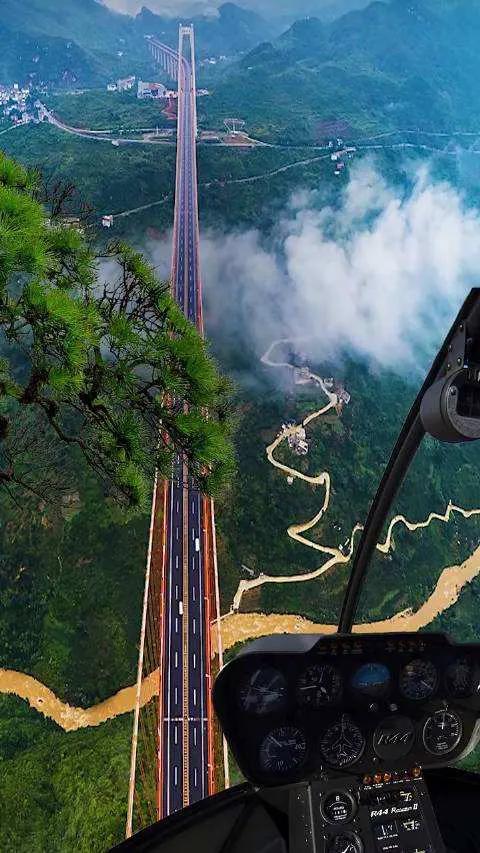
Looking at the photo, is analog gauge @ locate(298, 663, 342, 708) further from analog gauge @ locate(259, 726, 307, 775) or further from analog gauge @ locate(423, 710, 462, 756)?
analog gauge @ locate(423, 710, 462, 756)

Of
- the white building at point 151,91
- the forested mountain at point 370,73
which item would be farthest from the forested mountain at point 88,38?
the forested mountain at point 370,73

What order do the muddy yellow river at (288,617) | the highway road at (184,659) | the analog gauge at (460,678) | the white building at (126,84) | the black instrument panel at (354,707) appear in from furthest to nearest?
the white building at (126,84), the muddy yellow river at (288,617), the highway road at (184,659), the analog gauge at (460,678), the black instrument panel at (354,707)

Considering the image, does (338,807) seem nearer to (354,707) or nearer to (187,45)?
(354,707)

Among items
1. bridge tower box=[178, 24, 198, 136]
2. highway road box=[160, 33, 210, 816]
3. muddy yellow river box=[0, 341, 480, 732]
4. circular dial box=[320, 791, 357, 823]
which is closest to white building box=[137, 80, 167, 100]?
bridge tower box=[178, 24, 198, 136]

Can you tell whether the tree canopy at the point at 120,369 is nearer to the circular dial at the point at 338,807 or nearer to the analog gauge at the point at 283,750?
the analog gauge at the point at 283,750

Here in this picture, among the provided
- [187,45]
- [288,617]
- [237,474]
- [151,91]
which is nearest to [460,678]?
[288,617]

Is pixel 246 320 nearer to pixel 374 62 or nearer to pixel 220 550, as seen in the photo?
pixel 220 550
